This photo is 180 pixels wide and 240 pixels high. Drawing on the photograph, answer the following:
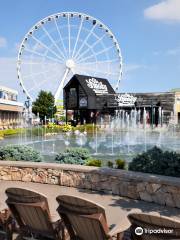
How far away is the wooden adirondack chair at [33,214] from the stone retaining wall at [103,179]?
2.33m

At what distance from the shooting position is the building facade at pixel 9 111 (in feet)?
210

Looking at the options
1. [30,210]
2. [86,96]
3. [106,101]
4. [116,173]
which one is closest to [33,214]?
[30,210]

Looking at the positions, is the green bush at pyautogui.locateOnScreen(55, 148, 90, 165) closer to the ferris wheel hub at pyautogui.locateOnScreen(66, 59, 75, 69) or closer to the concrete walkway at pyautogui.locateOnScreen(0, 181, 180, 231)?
the concrete walkway at pyautogui.locateOnScreen(0, 181, 180, 231)

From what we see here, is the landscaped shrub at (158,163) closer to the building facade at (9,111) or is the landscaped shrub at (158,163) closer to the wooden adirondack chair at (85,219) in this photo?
the wooden adirondack chair at (85,219)

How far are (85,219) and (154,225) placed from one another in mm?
674

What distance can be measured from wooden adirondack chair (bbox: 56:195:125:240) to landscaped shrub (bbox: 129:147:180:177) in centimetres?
300

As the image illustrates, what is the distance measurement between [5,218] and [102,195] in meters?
2.46

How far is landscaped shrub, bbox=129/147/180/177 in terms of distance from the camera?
634 cm

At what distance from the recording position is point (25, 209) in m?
3.76

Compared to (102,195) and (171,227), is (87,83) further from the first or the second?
(171,227)

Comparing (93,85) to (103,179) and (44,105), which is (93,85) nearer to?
(44,105)

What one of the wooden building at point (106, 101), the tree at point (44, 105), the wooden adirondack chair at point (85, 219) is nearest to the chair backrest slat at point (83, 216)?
the wooden adirondack chair at point (85, 219)

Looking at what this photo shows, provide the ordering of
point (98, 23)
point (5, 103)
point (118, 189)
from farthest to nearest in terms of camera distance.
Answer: point (5, 103) → point (98, 23) → point (118, 189)

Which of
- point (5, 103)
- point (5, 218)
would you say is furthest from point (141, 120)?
point (5, 218)
